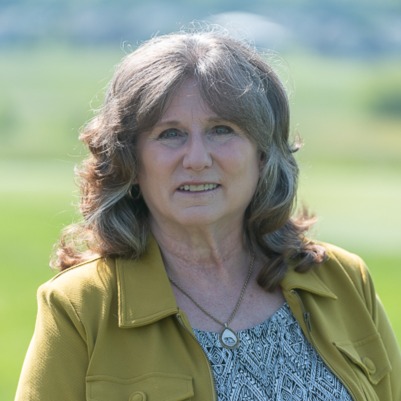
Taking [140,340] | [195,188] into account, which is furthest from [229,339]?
[195,188]

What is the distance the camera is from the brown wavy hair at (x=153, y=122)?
353cm

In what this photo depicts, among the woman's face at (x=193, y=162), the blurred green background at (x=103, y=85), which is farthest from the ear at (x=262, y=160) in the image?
the blurred green background at (x=103, y=85)

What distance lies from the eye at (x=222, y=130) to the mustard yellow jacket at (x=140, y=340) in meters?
0.42

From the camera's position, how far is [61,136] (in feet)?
79.5

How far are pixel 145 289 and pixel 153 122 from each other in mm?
512

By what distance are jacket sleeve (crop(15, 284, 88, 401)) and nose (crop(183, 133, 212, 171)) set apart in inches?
21.6

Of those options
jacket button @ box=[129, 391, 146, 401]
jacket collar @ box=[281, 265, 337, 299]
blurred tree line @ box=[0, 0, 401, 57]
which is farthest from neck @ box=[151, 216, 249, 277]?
blurred tree line @ box=[0, 0, 401, 57]

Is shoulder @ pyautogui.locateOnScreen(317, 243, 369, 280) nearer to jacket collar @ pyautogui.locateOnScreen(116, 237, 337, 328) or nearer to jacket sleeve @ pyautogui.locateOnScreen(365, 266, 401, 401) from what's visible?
jacket sleeve @ pyautogui.locateOnScreen(365, 266, 401, 401)

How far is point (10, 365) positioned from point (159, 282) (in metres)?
4.72

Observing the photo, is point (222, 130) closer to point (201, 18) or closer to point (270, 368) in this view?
point (270, 368)

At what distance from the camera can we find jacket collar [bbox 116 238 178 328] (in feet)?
11.3

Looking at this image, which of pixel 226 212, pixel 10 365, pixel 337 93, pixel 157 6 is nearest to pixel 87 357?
pixel 226 212

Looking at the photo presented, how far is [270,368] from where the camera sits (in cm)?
352

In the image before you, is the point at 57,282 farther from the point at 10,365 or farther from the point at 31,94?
the point at 31,94
